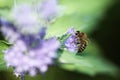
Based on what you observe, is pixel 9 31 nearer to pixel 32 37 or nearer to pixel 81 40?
pixel 32 37

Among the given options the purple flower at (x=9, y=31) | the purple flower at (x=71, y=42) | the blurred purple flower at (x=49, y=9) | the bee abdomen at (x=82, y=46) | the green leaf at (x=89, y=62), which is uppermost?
the blurred purple flower at (x=49, y=9)

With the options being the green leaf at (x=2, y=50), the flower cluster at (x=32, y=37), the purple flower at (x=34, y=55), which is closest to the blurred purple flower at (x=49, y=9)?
the flower cluster at (x=32, y=37)

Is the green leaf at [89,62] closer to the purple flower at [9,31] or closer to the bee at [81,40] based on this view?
the bee at [81,40]

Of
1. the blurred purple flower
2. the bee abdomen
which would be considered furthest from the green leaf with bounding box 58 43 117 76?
the blurred purple flower

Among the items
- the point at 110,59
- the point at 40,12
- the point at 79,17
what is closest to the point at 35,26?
the point at 40,12

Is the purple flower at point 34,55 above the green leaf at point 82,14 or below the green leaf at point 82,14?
below

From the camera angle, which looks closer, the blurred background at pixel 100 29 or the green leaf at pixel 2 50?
the blurred background at pixel 100 29

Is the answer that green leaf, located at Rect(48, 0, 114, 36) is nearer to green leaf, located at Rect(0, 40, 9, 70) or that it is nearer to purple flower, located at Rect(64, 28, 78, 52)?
purple flower, located at Rect(64, 28, 78, 52)
